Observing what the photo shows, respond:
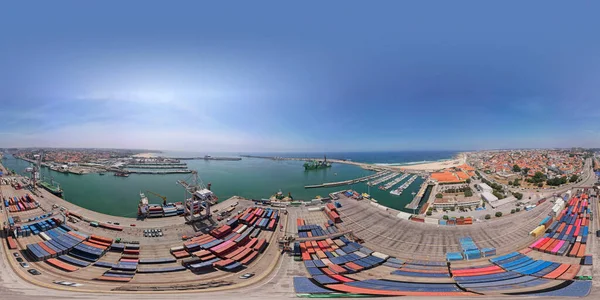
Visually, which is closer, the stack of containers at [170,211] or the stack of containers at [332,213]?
the stack of containers at [332,213]

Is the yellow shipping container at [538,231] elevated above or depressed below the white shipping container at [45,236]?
above

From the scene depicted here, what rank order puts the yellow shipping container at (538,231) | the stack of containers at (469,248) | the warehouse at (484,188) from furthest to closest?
the warehouse at (484,188) < the yellow shipping container at (538,231) < the stack of containers at (469,248)

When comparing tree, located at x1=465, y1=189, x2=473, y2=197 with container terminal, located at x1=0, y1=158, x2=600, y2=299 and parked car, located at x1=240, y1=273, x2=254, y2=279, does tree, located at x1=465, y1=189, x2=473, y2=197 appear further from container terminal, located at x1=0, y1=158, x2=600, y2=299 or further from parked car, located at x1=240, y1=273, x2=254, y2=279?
parked car, located at x1=240, y1=273, x2=254, y2=279

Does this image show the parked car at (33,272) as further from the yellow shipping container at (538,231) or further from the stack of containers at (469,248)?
the yellow shipping container at (538,231)

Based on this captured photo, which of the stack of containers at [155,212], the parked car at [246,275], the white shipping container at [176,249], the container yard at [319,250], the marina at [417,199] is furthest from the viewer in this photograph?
the marina at [417,199]

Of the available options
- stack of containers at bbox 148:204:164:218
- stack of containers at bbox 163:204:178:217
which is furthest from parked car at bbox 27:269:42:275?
stack of containers at bbox 163:204:178:217

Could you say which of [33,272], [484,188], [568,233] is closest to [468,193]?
[484,188]

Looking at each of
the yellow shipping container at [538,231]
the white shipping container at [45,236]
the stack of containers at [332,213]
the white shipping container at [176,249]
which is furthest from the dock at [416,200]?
the white shipping container at [45,236]

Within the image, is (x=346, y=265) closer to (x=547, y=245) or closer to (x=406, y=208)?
(x=547, y=245)
